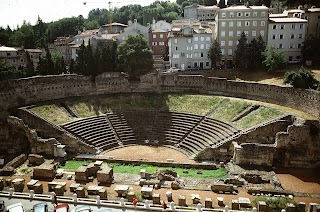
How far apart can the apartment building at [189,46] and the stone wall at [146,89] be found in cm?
1030

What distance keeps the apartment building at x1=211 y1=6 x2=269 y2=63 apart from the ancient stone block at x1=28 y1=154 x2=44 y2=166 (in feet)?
127

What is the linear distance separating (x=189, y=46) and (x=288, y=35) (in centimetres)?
1811

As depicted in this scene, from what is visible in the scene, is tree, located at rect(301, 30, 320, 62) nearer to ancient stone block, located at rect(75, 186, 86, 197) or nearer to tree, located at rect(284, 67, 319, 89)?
tree, located at rect(284, 67, 319, 89)

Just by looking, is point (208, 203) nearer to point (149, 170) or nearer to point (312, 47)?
point (149, 170)

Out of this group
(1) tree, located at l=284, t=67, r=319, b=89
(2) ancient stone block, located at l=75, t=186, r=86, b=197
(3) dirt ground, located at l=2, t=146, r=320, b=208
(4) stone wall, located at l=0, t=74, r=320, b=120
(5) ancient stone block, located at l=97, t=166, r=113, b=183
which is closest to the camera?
(2) ancient stone block, located at l=75, t=186, r=86, b=197

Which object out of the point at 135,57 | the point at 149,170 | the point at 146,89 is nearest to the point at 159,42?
the point at 135,57

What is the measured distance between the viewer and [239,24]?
54812 mm

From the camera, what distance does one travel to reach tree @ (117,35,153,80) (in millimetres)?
47125

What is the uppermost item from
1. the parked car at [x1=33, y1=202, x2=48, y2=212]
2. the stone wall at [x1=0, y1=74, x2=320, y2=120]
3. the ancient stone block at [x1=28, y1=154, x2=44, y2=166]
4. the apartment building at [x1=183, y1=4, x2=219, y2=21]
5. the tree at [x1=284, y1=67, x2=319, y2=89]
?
the apartment building at [x1=183, y1=4, x2=219, y2=21]

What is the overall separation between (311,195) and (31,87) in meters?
37.1

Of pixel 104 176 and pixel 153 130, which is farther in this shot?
pixel 153 130

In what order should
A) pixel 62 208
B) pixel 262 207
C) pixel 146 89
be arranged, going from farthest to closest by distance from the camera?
pixel 146 89, pixel 262 207, pixel 62 208

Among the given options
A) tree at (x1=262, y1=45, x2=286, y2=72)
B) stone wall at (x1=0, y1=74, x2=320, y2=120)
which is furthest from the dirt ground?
tree at (x1=262, y1=45, x2=286, y2=72)

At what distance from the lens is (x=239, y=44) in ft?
173
